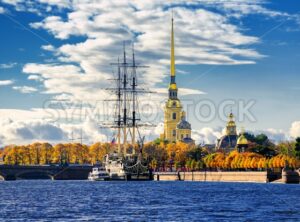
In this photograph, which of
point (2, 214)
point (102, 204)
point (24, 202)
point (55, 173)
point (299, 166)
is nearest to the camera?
point (2, 214)

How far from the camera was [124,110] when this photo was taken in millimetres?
166625

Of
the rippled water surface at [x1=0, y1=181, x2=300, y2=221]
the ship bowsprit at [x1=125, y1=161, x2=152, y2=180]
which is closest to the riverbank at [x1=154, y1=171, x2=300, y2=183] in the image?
the ship bowsprit at [x1=125, y1=161, x2=152, y2=180]

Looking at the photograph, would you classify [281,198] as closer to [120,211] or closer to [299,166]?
[120,211]

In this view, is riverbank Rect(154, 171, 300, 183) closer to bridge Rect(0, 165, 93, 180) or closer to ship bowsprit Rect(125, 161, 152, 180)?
ship bowsprit Rect(125, 161, 152, 180)

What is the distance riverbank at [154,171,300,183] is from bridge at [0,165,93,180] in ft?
77.4

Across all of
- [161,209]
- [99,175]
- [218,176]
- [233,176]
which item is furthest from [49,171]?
[161,209]

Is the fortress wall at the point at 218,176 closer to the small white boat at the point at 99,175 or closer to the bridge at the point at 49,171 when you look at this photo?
the small white boat at the point at 99,175

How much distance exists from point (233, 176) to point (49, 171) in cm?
5474

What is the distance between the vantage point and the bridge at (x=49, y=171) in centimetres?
17275

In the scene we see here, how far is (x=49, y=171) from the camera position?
593 ft

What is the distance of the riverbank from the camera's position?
121500mm

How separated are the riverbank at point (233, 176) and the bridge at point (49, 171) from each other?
77.4 feet

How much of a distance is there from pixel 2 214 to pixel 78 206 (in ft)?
32.0

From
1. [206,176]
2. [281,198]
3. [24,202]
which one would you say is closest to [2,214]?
[24,202]
